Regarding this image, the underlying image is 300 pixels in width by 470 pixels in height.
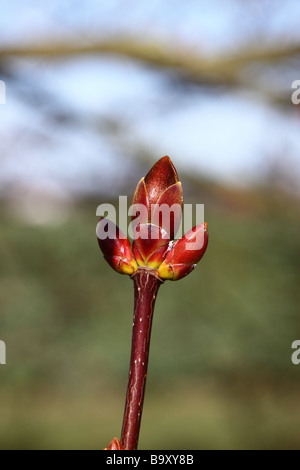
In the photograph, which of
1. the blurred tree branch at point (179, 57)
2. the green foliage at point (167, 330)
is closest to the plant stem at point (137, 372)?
the blurred tree branch at point (179, 57)

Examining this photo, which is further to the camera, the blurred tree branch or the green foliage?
the green foliage

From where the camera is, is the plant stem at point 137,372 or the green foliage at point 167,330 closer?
the plant stem at point 137,372

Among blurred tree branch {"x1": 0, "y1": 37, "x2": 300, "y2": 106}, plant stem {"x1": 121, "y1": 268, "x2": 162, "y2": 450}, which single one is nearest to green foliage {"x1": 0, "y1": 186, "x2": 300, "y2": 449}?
blurred tree branch {"x1": 0, "y1": 37, "x2": 300, "y2": 106}

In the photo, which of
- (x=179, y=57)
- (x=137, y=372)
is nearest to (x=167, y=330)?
(x=179, y=57)

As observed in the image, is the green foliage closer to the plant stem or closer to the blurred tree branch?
the blurred tree branch

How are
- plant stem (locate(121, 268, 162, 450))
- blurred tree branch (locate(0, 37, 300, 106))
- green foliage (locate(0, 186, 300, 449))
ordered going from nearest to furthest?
plant stem (locate(121, 268, 162, 450)) < blurred tree branch (locate(0, 37, 300, 106)) < green foliage (locate(0, 186, 300, 449))

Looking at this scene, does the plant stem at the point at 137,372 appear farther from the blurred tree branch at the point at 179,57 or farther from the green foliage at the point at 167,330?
the green foliage at the point at 167,330
